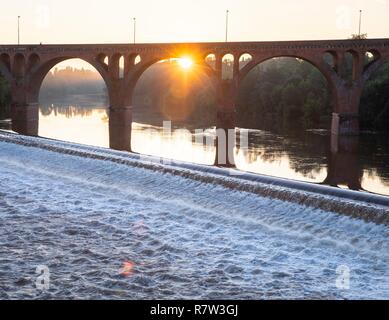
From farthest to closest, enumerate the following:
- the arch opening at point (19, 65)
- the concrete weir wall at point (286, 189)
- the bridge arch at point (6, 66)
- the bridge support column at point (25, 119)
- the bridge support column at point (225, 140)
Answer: the bridge arch at point (6, 66)
the arch opening at point (19, 65)
the bridge support column at point (25, 119)
the bridge support column at point (225, 140)
the concrete weir wall at point (286, 189)

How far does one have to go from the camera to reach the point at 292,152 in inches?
1061

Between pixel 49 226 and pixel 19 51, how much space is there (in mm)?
41509

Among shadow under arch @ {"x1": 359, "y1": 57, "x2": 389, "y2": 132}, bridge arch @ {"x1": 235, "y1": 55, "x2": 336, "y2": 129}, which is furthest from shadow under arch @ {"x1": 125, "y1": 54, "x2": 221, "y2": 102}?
shadow under arch @ {"x1": 359, "y1": 57, "x2": 389, "y2": 132}

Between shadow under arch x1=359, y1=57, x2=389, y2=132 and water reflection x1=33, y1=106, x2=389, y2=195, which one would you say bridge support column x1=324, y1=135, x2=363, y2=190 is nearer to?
water reflection x1=33, y1=106, x2=389, y2=195

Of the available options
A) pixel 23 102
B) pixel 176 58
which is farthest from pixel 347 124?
pixel 23 102

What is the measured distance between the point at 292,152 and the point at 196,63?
15772 mm

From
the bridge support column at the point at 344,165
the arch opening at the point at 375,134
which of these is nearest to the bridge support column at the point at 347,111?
the arch opening at the point at 375,134

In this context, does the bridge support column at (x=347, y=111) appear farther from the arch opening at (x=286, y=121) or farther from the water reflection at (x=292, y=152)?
the arch opening at (x=286, y=121)

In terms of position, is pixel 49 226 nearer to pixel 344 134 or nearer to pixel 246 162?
pixel 246 162

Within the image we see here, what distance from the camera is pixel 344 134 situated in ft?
114

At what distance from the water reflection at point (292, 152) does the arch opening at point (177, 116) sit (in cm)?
6

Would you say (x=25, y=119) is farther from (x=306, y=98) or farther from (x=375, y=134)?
(x=375, y=134)

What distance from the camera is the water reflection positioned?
2084 cm

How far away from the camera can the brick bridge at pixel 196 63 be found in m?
34.9
